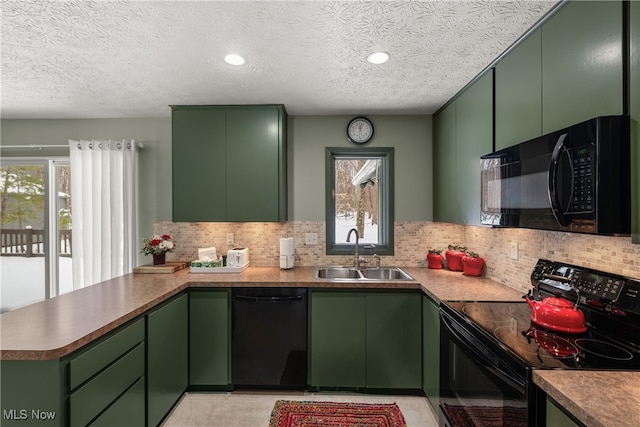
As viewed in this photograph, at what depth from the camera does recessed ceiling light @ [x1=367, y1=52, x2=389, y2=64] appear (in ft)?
5.82

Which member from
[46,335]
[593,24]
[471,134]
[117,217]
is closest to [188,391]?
[46,335]

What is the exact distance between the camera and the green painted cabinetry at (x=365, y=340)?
231 cm

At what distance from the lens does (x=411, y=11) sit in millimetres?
1397

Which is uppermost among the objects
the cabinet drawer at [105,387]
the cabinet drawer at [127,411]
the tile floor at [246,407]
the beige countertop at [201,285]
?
the beige countertop at [201,285]

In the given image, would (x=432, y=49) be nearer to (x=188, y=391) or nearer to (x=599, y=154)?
(x=599, y=154)

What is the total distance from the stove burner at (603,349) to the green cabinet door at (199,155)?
2431 mm

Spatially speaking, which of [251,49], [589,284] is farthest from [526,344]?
[251,49]

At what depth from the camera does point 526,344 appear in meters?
1.18

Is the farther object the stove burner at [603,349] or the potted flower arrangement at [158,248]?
the potted flower arrangement at [158,248]

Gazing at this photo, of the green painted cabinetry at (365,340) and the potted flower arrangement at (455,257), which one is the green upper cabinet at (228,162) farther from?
the potted flower arrangement at (455,257)

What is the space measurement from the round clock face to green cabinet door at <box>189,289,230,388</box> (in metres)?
1.80

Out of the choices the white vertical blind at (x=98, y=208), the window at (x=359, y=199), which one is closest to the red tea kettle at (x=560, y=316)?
the window at (x=359, y=199)

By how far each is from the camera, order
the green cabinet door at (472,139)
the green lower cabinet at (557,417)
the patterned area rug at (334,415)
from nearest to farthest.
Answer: the green lower cabinet at (557,417) < the green cabinet door at (472,139) < the patterned area rug at (334,415)

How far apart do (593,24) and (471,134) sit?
0.99m
